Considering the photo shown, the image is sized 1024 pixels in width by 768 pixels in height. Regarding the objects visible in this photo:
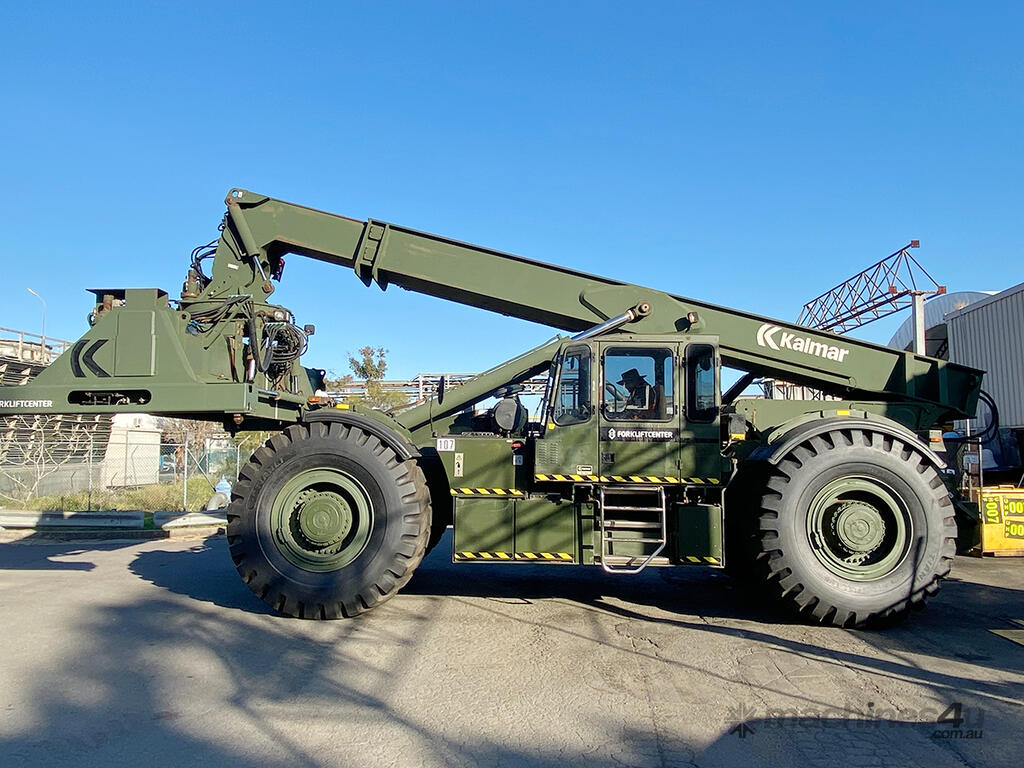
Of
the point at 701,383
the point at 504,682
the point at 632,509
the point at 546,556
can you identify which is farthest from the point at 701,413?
the point at 504,682

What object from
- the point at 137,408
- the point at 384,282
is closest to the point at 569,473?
the point at 384,282

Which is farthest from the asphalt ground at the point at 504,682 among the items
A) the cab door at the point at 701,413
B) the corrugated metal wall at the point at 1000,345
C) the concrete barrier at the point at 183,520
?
the corrugated metal wall at the point at 1000,345

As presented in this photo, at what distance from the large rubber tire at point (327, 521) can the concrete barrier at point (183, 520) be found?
9162mm

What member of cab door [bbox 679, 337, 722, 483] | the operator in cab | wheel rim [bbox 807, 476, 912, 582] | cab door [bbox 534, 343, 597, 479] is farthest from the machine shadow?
wheel rim [bbox 807, 476, 912, 582]

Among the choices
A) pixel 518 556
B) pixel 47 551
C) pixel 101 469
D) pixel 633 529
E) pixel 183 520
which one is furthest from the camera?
pixel 101 469

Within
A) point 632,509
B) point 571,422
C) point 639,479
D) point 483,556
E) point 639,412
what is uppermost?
point 639,412

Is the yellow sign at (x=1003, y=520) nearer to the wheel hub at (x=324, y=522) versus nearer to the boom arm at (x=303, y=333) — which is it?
the boom arm at (x=303, y=333)

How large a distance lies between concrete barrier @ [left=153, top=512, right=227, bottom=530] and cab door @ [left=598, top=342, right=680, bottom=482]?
1184cm

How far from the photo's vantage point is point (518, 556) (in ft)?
23.6

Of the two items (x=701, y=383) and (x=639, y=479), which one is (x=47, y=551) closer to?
(x=639, y=479)

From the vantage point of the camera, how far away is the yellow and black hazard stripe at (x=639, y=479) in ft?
23.1

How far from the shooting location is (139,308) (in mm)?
7703

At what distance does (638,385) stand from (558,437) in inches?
40.4

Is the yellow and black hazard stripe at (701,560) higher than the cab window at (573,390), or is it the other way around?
the cab window at (573,390)
